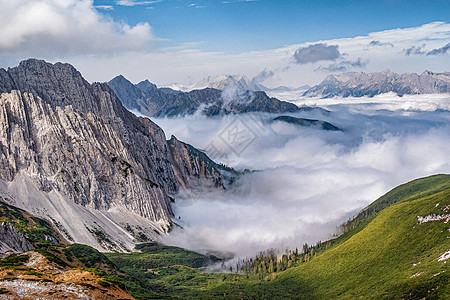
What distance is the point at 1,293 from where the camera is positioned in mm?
84062

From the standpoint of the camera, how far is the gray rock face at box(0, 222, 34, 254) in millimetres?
150125

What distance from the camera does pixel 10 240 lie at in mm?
157375

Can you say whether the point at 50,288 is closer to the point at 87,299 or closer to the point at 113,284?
the point at 87,299

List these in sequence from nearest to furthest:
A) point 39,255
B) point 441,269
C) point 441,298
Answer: point 39,255 < point 441,298 < point 441,269

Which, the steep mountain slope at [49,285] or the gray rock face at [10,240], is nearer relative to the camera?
the steep mountain slope at [49,285]

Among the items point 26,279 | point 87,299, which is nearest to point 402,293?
point 87,299

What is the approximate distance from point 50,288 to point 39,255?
54.0 meters

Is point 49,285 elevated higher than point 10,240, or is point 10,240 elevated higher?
point 10,240

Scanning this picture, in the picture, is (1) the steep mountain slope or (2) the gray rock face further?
(2) the gray rock face

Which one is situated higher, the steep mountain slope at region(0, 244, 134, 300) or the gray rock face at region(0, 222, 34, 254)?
the gray rock face at region(0, 222, 34, 254)

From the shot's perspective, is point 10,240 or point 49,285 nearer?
point 49,285

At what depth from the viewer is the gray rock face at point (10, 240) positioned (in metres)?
150

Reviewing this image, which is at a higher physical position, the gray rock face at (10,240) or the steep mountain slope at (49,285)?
the gray rock face at (10,240)

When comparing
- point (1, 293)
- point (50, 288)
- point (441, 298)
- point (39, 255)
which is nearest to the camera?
point (1, 293)
